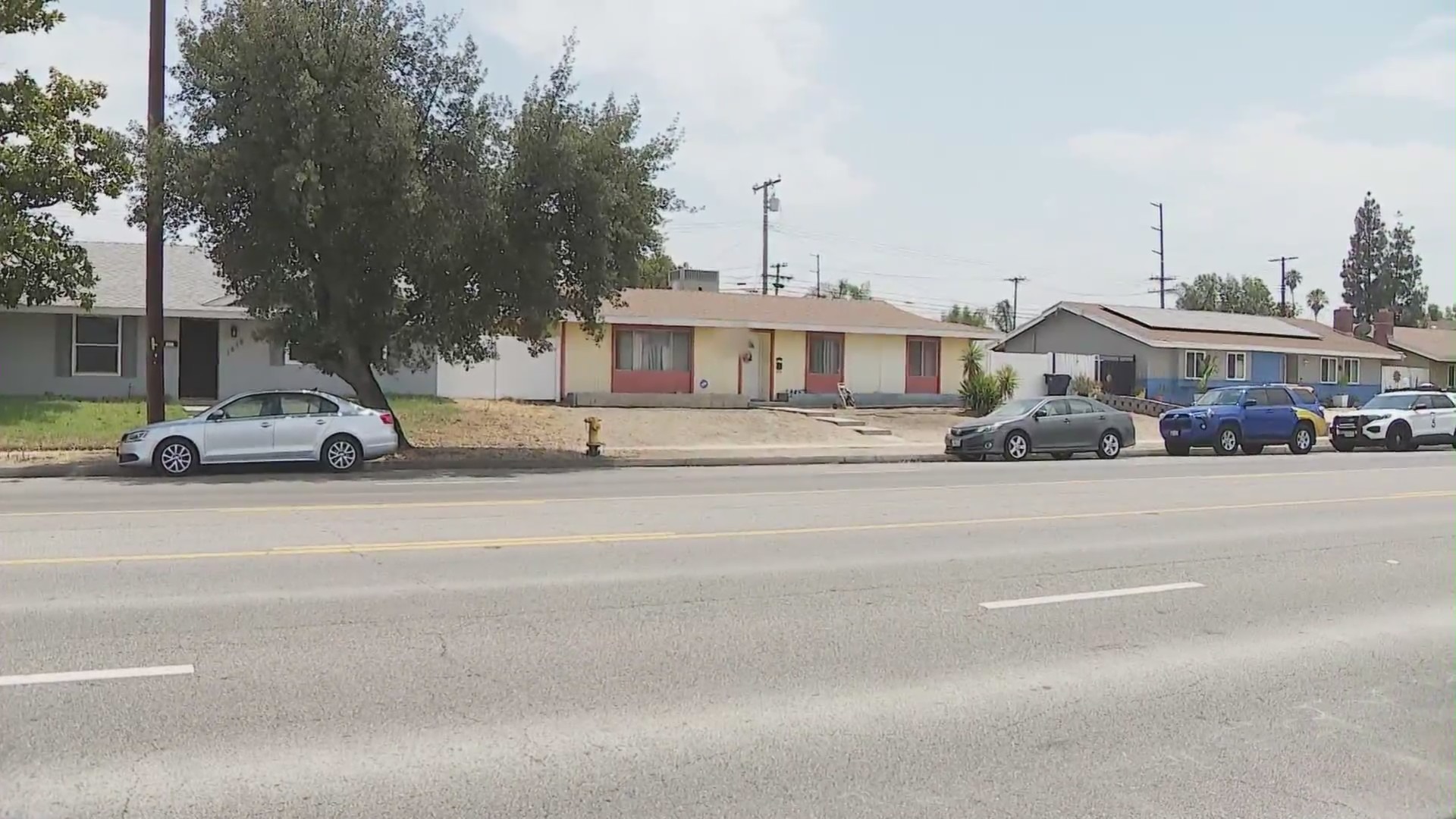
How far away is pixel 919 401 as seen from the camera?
37281mm

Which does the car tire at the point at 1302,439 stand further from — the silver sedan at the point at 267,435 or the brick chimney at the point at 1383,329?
the brick chimney at the point at 1383,329

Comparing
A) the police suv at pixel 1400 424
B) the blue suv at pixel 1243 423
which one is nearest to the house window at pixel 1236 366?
the police suv at pixel 1400 424

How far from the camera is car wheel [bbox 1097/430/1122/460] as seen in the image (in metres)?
26.1

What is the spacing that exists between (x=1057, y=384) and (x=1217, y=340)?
41.7 ft

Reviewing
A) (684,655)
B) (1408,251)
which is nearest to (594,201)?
(684,655)

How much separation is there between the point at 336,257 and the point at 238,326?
9.46 m

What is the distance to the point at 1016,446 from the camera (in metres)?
25.2

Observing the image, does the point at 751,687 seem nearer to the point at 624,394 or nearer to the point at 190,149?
the point at 190,149

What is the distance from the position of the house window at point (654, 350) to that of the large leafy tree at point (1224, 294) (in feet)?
253

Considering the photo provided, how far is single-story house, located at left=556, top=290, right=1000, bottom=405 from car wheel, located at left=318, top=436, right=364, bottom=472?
1230 centimetres

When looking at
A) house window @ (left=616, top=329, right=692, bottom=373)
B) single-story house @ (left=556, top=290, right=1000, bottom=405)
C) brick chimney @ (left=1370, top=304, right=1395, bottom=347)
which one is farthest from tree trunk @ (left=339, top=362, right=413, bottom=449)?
brick chimney @ (left=1370, top=304, right=1395, bottom=347)

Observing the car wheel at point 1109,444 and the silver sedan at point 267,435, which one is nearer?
the silver sedan at point 267,435

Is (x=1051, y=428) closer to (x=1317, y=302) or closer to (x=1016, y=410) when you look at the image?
(x=1016, y=410)

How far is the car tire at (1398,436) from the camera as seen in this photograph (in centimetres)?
2967
